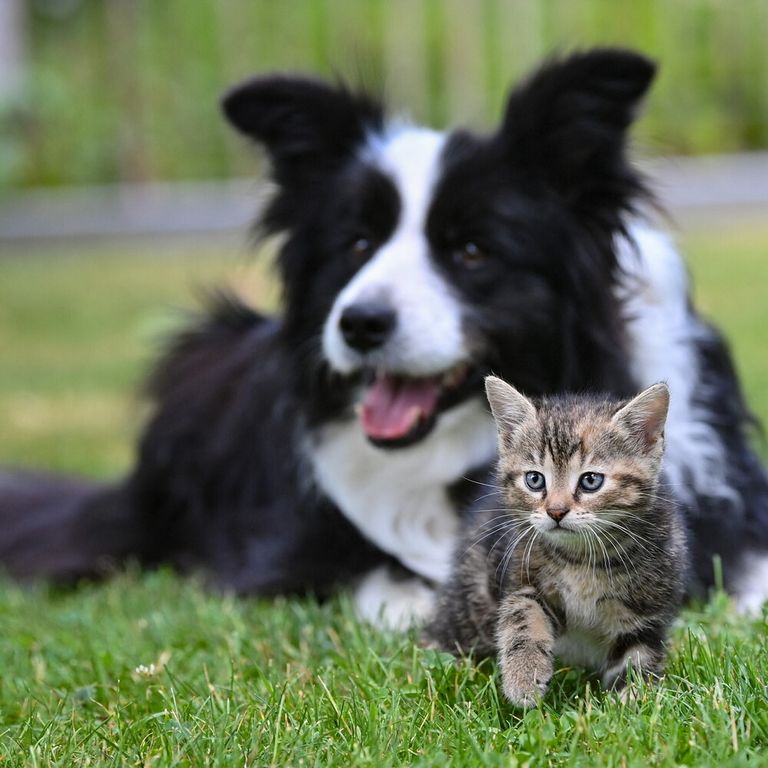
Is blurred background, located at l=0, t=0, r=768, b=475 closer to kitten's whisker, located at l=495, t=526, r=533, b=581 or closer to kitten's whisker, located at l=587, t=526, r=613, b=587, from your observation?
kitten's whisker, located at l=495, t=526, r=533, b=581

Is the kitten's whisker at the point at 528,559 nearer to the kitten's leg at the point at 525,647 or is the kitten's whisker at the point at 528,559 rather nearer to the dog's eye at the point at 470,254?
the kitten's leg at the point at 525,647

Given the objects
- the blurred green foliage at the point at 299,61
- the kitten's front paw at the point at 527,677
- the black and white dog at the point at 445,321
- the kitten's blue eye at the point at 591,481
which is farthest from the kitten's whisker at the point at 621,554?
the blurred green foliage at the point at 299,61

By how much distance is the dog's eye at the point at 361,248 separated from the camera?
447cm

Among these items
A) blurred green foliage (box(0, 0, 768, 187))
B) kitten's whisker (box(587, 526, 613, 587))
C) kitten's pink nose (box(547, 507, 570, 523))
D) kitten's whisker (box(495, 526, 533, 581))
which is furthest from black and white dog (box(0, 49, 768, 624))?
blurred green foliage (box(0, 0, 768, 187))

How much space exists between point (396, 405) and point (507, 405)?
1.38 meters

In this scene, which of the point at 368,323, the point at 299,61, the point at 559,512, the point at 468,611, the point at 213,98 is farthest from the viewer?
the point at 299,61

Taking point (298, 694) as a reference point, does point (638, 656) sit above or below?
above

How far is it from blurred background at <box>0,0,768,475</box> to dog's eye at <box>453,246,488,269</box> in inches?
363

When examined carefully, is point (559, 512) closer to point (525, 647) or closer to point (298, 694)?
point (525, 647)

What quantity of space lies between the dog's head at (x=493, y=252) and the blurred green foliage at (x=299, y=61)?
11790mm

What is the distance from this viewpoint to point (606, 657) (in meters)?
2.99

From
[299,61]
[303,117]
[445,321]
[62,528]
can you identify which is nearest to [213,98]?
[299,61]

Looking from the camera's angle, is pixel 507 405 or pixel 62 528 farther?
pixel 62 528

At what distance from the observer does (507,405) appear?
3.00 metres
